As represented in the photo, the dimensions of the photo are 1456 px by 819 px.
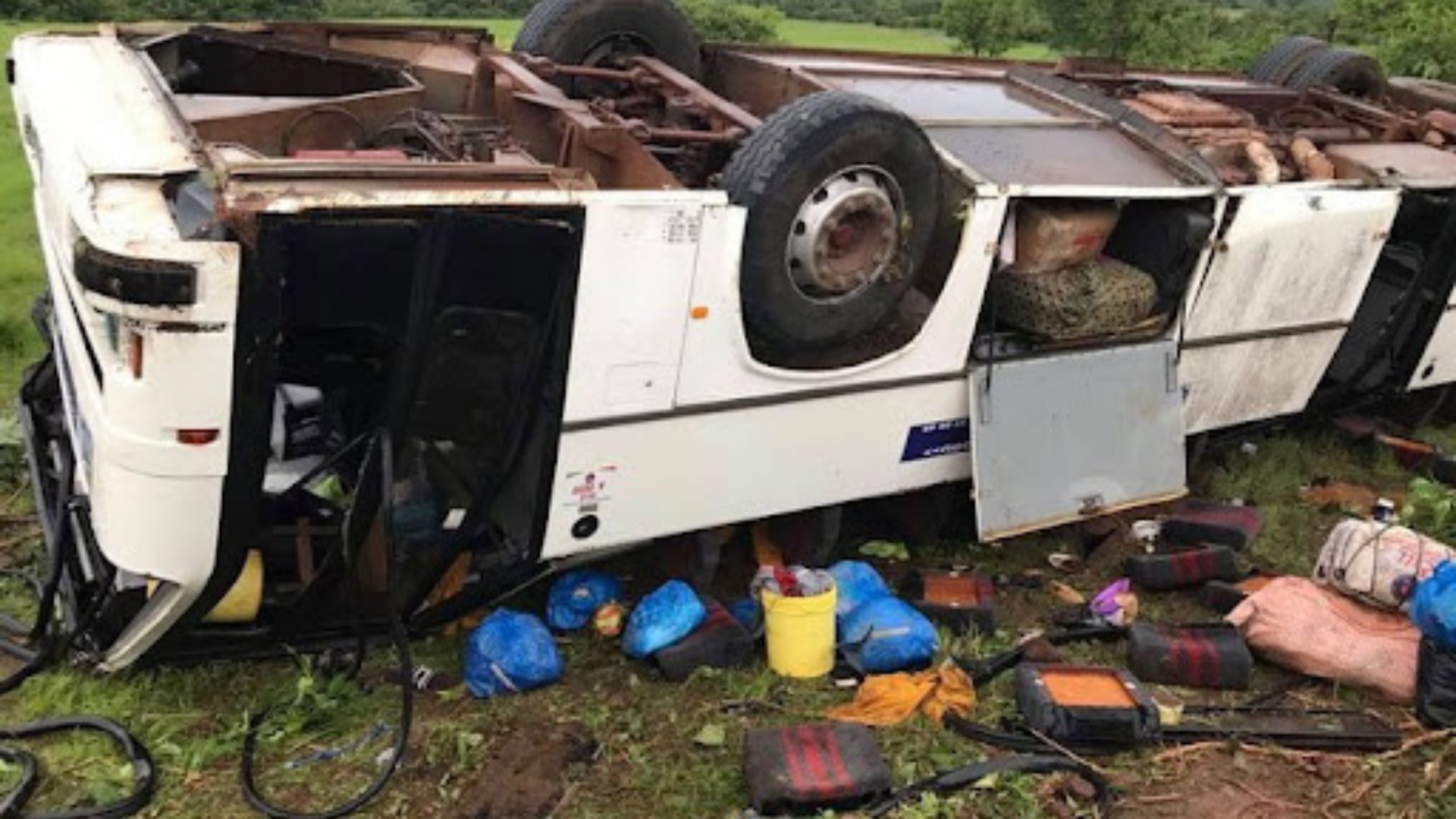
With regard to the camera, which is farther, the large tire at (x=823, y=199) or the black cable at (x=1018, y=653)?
the black cable at (x=1018, y=653)

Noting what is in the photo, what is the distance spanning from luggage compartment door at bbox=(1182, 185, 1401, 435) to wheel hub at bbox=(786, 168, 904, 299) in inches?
63.8

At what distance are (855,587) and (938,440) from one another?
63 cm

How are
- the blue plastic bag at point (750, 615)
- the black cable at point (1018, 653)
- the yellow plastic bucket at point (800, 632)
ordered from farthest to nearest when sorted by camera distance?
the blue plastic bag at point (750, 615)
the black cable at point (1018, 653)
the yellow plastic bucket at point (800, 632)

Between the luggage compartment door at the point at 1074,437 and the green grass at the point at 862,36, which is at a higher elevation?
the luggage compartment door at the point at 1074,437

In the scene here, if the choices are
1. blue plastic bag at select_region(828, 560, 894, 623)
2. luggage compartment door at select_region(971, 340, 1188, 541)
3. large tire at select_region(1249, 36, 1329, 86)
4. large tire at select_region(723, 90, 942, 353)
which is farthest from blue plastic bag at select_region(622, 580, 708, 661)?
large tire at select_region(1249, 36, 1329, 86)

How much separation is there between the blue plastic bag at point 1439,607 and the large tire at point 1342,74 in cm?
382

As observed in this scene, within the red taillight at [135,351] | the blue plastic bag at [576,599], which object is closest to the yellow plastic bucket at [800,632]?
the blue plastic bag at [576,599]

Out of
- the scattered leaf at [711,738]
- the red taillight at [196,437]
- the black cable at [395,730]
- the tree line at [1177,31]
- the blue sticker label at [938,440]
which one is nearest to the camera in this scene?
the red taillight at [196,437]

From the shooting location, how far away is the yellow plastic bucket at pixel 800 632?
429 cm

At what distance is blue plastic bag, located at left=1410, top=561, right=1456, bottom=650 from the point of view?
4.16 m

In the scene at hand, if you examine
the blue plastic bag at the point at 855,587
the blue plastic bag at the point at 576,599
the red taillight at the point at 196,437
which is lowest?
the blue plastic bag at the point at 576,599

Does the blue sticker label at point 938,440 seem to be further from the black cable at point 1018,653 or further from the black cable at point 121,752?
the black cable at point 121,752

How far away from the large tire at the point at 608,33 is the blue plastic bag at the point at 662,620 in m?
2.33

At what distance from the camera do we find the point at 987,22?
77.8 feet
